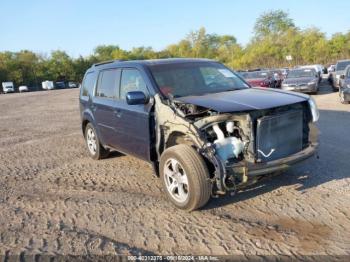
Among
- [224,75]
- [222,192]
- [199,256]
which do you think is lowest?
[199,256]

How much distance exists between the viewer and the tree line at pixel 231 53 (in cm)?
6275

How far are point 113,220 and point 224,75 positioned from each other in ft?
9.87

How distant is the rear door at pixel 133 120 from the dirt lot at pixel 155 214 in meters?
0.57

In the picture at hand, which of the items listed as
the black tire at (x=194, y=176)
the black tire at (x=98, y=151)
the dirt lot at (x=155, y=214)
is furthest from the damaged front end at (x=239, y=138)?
the black tire at (x=98, y=151)

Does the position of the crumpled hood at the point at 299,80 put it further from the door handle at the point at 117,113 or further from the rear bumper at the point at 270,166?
the rear bumper at the point at 270,166

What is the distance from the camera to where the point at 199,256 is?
3652mm

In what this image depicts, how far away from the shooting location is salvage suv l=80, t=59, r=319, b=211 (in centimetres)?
449

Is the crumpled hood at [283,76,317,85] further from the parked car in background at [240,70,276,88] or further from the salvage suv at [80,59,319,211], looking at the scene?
the salvage suv at [80,59,319,211]

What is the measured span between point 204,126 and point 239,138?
463 mm

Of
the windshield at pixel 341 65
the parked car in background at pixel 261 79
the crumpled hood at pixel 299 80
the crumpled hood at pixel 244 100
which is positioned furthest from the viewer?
the windshield at pixel 341 65

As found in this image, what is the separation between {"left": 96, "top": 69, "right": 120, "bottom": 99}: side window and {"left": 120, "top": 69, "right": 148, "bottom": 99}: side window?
0.22m

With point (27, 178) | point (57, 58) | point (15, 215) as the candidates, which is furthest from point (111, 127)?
point (57, 58)

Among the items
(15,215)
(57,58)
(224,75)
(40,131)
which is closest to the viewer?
(15,215)

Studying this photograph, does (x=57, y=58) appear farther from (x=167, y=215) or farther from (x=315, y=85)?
(x=167, y=215)
